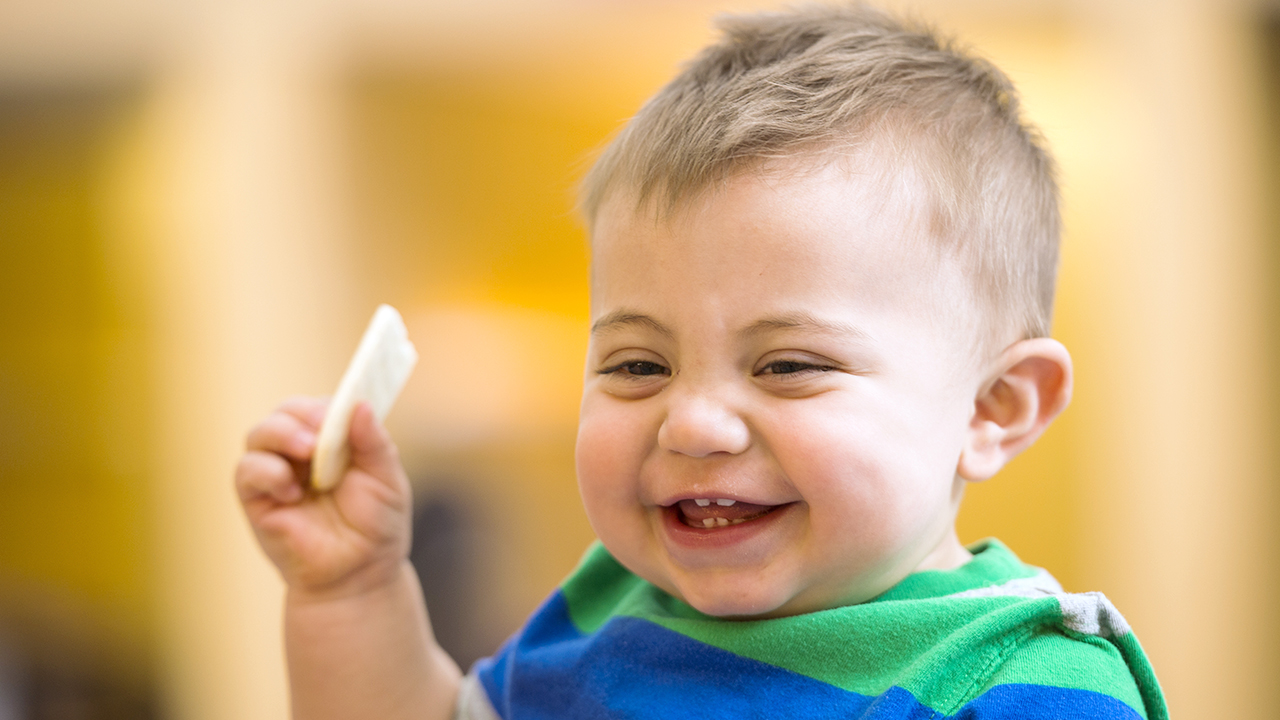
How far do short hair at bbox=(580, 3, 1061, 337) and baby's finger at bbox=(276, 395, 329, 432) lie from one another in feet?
0.90

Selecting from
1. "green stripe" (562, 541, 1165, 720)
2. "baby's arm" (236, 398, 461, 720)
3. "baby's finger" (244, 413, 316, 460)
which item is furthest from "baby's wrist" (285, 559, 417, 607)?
"green stripe" (562, 541, 1165, 720)

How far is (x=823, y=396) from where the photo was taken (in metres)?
0.59

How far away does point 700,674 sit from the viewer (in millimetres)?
641

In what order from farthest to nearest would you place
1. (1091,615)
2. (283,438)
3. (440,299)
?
(440,299)
(283,438)
(1091,615)

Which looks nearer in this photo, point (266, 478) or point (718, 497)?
point (718, 497)

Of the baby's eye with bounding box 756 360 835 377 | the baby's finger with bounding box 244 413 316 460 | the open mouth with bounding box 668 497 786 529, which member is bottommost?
the baby's finger with bounding box 244 413 316 460

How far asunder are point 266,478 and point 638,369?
1.07 feet

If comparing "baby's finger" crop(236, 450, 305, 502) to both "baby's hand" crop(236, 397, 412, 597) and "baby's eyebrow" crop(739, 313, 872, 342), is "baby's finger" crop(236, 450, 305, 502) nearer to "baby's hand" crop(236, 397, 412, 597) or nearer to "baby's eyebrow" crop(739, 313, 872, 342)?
"baby's hand" crop(236, 397, 412, 597)

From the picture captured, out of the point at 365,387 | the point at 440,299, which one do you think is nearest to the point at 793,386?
the point at 365,387

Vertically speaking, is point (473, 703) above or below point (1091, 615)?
below

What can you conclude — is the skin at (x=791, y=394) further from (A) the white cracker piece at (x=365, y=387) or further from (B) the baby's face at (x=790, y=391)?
(A) the white cracker piece at (x=365, y=387)

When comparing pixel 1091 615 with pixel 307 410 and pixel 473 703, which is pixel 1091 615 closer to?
pixel 473 703

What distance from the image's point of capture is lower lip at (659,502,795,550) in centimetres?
60

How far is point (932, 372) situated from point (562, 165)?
193 centimetres
